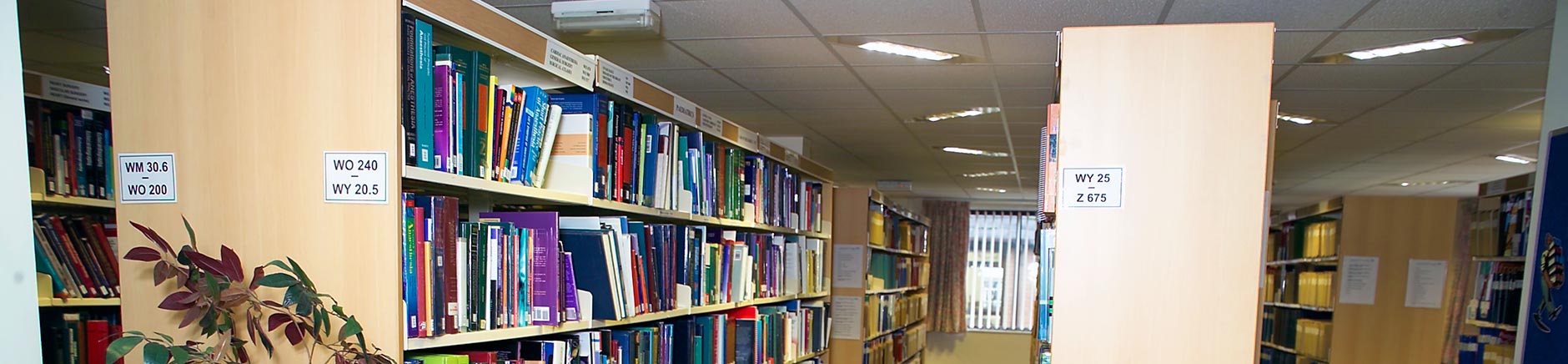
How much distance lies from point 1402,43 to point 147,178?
12.6 ft

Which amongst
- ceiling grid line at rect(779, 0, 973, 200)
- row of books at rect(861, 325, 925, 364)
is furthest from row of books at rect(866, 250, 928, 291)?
ceiling grid line at rect(779, 0, 973, 200)

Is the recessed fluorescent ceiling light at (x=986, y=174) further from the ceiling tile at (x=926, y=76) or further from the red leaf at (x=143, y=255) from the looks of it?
the red leaf at (x=143, y=255)

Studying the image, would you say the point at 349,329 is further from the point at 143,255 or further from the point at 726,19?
the point at 726,19

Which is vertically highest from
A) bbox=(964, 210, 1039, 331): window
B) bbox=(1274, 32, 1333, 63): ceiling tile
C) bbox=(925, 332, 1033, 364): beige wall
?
bbox=(1274, 32, 1333, 63): ceiling tile

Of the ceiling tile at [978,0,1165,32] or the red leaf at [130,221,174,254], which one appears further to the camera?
the ceiling tile at [978,0,1165,32]

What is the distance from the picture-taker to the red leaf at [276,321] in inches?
60.5

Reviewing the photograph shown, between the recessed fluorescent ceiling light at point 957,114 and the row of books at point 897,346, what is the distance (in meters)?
1.57

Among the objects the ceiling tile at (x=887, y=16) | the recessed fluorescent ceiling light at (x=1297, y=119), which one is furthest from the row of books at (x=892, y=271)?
the ceiling tile at (x=887, y=16)

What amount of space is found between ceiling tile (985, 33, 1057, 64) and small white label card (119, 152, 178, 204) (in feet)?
8.42

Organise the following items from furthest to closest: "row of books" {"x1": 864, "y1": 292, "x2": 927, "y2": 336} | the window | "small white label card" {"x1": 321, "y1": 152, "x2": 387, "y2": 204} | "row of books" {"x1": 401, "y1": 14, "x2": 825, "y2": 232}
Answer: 1. the window
2. "row of books" {"x1": 864, "y1": 292, "x2": 927, "y2": 336}
3. "row of books" {"x1": 401, "y1": 14, "x2": 825, "y2": 232}
4. "small white label card" {"x1": 321, "y1": 152, "x2": 387, "y2": 204}

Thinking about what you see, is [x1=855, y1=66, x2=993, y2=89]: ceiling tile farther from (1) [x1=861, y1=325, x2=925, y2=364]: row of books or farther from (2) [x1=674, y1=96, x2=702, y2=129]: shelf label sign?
(1) [x1=861, y1=325, x2=925, y2=364]: row of books

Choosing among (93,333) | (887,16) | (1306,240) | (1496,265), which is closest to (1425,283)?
(1496,265)

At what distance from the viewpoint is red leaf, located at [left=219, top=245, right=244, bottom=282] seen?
157 cm

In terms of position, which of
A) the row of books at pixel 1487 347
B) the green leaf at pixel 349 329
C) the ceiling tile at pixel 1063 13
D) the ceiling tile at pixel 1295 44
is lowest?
the row of books at pixel 1487 347
